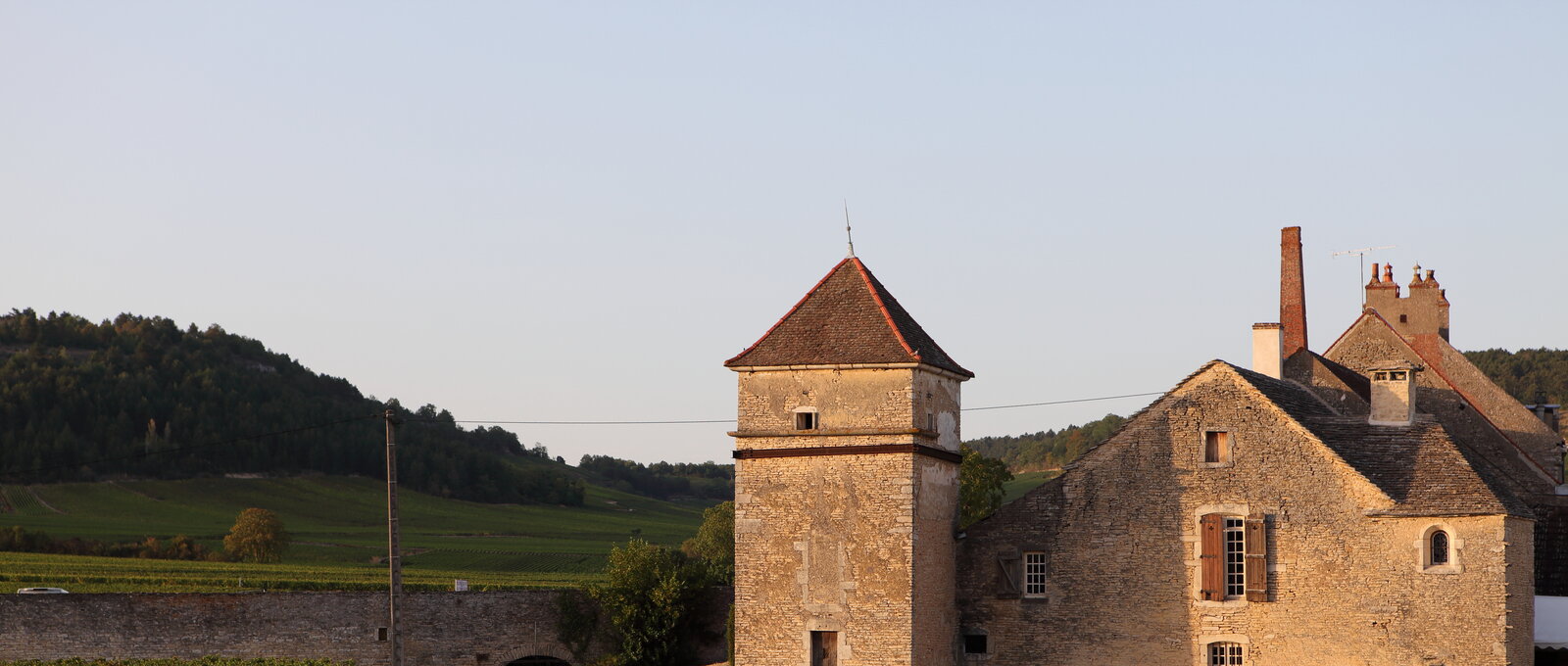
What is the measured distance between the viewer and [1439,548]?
33406 millimetres

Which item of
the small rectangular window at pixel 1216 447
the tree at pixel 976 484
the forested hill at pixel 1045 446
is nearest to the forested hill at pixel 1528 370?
the forested hill at pixel 1045 446

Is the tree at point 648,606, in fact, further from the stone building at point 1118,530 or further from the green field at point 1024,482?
the green field at point 1024,482

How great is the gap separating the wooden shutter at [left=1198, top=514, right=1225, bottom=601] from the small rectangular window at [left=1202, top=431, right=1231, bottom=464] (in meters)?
1.24

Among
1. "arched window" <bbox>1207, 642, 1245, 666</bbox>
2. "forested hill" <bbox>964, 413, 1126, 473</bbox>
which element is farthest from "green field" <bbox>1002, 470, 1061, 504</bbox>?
"arched window" <bbox>1207, 642, 1245, 666</bbox>

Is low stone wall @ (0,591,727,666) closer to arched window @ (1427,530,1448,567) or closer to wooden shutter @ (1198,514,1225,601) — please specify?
wooden shutter @ (1198,514,1225,601)

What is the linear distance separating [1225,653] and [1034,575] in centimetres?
432

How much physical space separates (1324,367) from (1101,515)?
390 inches

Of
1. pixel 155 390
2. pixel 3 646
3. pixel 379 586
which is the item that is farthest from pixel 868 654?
pixel 155 390

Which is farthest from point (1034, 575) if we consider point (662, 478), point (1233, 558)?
point (662, 478)

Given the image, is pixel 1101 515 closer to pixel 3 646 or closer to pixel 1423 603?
pixel 1423 603

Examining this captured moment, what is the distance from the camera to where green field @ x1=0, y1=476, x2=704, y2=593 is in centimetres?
6306

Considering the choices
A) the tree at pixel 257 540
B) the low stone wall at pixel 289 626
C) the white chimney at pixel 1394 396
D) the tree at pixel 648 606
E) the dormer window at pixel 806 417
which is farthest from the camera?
the tree at pixel 257 540

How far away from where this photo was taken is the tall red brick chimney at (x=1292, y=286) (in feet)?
147

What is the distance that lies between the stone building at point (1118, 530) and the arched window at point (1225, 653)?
4 cm
